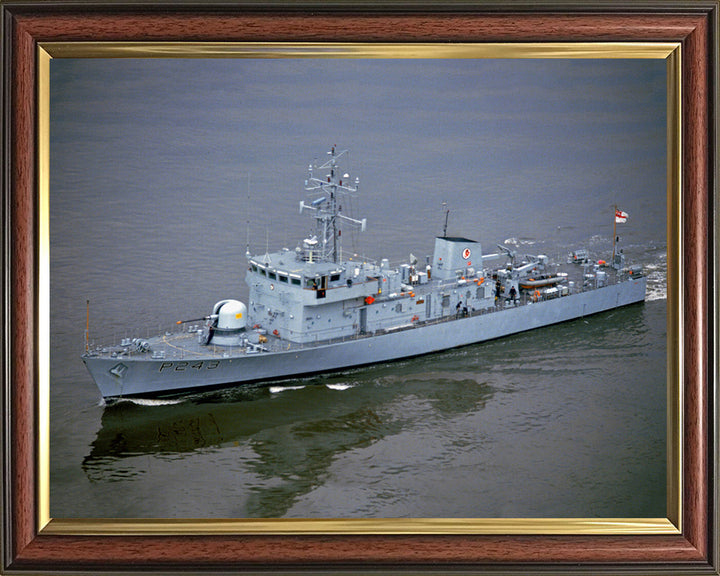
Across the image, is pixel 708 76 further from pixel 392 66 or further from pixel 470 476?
pixel 470 476

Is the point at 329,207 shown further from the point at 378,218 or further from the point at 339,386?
the point at 339,386

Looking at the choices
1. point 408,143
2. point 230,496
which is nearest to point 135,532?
point 230,496

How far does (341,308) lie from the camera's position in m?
11.2

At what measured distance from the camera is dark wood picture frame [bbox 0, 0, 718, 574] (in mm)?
5906

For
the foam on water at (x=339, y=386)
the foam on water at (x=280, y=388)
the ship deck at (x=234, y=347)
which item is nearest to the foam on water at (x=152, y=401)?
the ship deck at (x=234, y=347)

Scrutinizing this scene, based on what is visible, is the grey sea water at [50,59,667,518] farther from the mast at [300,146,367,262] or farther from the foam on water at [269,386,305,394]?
the foam on water at [269,386,305,394]

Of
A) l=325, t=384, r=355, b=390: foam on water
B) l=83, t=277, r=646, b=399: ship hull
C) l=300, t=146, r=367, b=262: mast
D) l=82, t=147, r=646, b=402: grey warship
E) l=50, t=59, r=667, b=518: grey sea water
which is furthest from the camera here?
l=325, t=384, r=355, b=390: foam on water

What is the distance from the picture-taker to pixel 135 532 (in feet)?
19.6

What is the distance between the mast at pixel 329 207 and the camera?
7188 millimetres

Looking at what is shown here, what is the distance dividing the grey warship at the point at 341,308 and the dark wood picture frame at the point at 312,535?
1.16 metres

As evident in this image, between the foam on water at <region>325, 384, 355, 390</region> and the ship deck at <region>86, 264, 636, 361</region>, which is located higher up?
the ship deck at <region>86, 264, 636, 361</region>

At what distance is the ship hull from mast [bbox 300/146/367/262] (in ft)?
3.93

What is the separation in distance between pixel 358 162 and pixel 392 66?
1.15 metres

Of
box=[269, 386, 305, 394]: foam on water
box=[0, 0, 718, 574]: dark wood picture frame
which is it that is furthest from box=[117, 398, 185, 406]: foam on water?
box=[0, 0, 718, 574]: dark wood picture frame
